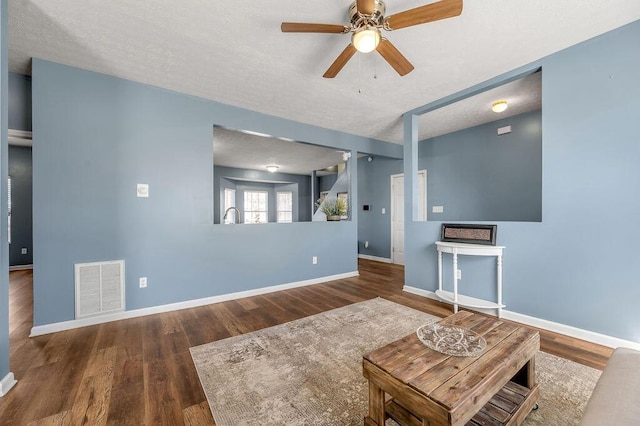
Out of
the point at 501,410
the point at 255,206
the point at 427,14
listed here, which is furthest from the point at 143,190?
the point at 255,206

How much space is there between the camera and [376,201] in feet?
21.1

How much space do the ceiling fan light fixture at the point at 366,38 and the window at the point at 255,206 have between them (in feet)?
23.8

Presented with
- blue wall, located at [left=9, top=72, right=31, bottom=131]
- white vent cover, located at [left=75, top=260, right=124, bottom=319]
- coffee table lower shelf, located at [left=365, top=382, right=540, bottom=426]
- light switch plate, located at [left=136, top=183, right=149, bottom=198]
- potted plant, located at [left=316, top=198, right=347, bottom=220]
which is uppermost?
blue wall, located at [left=9, top=72, right=31, bottom=131]

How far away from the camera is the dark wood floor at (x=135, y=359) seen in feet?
4.93

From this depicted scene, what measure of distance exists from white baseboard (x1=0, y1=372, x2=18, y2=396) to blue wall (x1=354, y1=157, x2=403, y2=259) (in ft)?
17.8

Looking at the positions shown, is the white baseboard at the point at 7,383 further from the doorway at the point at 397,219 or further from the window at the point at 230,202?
the window at the point at 230,202

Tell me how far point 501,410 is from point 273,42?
3.05m

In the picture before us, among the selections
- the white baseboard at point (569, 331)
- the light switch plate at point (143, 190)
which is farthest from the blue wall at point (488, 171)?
the light switch plate at point (143, 190)

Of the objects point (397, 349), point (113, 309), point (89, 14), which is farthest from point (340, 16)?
point (113, 309)

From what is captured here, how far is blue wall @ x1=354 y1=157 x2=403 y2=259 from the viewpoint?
613 cm

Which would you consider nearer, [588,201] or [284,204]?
[588,201]

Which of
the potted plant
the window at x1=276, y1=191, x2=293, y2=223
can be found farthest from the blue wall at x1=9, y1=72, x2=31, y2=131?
the window at x1=276, y1=191, x2=293, y2=223

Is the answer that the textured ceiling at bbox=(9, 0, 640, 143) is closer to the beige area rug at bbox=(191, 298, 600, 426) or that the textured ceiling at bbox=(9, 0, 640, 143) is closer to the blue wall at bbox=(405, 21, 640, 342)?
the blue wall at bbox=(405, 21, 640, 342)

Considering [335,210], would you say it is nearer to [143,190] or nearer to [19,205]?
[143,190]
